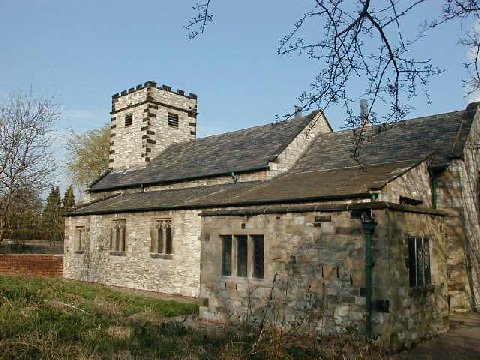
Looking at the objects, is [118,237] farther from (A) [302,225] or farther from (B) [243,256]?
(A) [302,225]

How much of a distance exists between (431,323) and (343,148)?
926 centimetres

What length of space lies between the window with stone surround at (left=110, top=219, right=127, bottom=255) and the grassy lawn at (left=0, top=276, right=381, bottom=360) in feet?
28.2

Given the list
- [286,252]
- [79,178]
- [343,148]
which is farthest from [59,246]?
[286,252]

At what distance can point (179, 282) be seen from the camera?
1694 cm

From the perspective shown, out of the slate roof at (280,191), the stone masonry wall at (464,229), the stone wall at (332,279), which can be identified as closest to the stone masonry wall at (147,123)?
the slate roof at (280,191)

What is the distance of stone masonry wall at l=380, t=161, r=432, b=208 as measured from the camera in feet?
40.5

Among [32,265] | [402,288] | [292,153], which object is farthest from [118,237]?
[402,288]

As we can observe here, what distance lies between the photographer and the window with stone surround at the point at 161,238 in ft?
58.5

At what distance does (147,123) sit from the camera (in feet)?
88.4

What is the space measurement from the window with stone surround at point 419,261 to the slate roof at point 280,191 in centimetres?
192

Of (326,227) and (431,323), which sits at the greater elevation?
(326,227)

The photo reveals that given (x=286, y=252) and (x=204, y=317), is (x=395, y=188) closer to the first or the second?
(x=286, y=252)

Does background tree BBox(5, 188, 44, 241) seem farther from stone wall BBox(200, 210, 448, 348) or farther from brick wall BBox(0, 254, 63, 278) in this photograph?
stone wall BBox(200, 210, 448, 348)

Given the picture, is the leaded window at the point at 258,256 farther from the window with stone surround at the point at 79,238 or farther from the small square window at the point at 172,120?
the small square window at the point at 172,120
